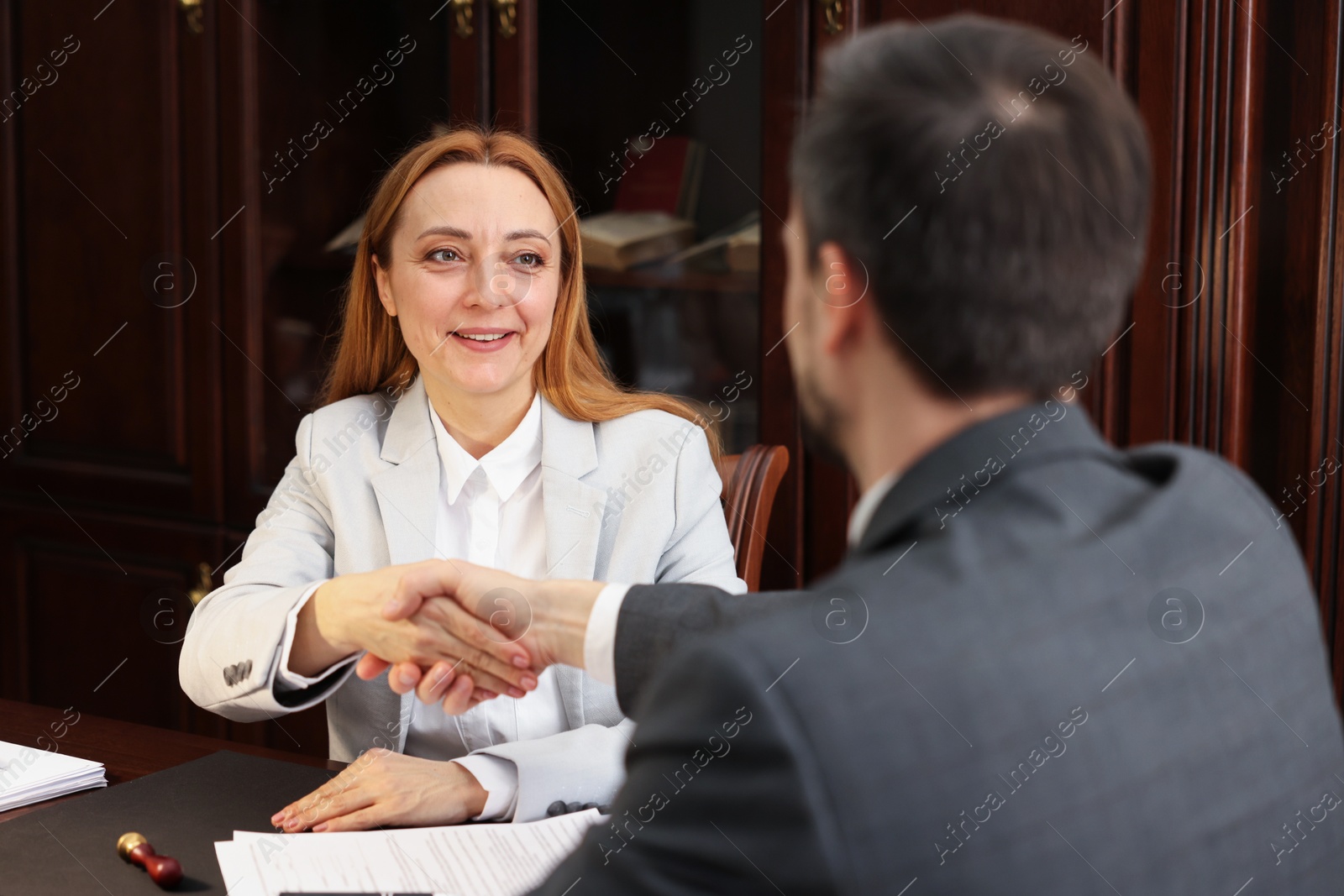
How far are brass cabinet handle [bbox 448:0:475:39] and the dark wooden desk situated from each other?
59.8 inches

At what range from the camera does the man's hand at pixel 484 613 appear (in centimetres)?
129

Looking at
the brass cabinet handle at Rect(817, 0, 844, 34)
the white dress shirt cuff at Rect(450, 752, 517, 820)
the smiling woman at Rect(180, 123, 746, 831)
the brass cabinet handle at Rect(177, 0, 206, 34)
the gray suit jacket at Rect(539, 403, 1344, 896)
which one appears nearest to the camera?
the gray suit jacket at Rect(539, 403, 1344, 896)

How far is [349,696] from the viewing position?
1.80 metres

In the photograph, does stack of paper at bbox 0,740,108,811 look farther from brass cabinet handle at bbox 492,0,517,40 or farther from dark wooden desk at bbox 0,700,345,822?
brass cabinet handle at bbox 492,0,517,40

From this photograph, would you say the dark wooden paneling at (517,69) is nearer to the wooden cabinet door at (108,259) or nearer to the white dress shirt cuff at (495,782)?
the wooden cabinet door at (108,259)

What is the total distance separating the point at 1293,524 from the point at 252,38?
2.30 metres

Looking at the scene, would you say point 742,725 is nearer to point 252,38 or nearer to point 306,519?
point 306,519

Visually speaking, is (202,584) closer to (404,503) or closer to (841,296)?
(404,503)

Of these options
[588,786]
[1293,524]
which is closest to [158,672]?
[588,786]

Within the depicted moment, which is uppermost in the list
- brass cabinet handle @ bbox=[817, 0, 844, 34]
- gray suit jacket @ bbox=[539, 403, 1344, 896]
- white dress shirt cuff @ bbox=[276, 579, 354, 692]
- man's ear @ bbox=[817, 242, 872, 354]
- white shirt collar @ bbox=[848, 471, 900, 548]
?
brass cabinet handle @ bbox=[817, 0, 844, 34]

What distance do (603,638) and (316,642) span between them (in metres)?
0.63

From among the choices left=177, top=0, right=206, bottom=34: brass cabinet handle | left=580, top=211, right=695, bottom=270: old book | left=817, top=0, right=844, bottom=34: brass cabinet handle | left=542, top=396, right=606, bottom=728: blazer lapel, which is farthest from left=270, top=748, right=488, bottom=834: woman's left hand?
left=177, top=0, right=206, bottom=34: brass cabinet handle

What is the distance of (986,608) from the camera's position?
711 millimetres

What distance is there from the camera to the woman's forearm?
62.6 inches
